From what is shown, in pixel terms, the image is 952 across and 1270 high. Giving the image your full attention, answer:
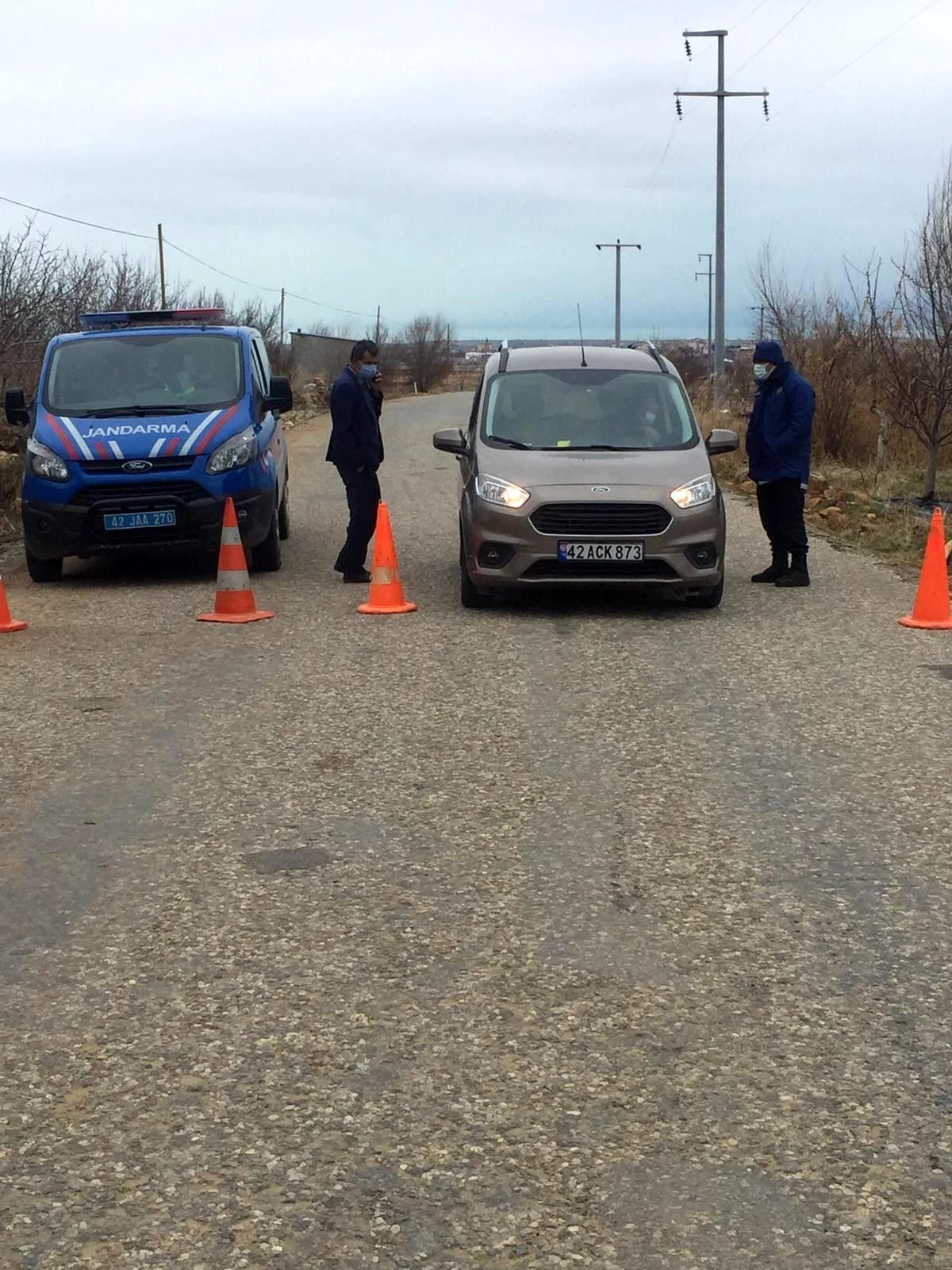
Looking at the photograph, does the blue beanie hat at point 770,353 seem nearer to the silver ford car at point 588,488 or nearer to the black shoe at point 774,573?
the silver ford car at point 588,488

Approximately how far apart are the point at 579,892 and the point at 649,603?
648 cm

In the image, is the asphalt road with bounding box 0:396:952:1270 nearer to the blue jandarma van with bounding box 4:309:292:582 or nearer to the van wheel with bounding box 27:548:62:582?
the blue jandarma van with bounding box 4:309:292:582

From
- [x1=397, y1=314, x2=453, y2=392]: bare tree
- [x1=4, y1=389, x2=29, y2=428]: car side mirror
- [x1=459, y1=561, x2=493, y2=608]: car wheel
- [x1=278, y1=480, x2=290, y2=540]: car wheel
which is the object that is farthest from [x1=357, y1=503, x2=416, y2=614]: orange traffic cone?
[x1=397, y1=314, x2=453, y2=392]: bare tree

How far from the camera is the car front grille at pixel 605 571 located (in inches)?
415

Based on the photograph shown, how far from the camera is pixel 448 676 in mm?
8914

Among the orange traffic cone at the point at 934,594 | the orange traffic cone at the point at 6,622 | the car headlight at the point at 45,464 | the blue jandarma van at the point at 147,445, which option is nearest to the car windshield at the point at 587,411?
the orange traffic cone at the point at 934,594

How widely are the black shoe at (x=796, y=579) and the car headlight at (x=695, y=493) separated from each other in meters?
1.68

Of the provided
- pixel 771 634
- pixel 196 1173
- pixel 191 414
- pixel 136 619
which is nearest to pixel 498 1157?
pixel 196 1173

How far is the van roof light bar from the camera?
14.6 metres

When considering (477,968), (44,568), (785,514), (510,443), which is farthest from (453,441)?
(477,968)

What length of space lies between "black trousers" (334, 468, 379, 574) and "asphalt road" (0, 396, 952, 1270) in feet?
10.7

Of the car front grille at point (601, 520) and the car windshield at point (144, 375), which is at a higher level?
the car windshield at point (144, 375)

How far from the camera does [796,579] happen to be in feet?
40.2

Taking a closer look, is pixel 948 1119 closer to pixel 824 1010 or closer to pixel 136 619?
pixel 824 1010
